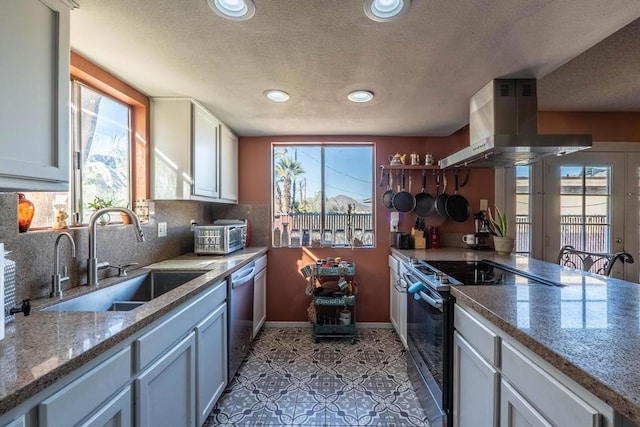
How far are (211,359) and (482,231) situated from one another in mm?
2775

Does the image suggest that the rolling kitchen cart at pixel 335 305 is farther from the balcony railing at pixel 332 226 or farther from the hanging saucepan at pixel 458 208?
the hanging saucepan at pixel 458 208

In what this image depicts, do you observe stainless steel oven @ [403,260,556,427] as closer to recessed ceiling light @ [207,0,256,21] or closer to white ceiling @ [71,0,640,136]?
white ceiling @ [71,0,640,136]

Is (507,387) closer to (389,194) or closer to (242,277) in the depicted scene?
(242,277)

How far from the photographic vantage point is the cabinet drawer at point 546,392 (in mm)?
737

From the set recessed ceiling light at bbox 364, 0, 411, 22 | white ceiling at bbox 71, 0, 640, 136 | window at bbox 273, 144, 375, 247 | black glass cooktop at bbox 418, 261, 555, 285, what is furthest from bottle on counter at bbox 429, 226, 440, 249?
recessed ceiling light at bbox 364, 0, 411, 22

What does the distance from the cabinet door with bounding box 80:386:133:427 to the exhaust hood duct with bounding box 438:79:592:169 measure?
2097mm

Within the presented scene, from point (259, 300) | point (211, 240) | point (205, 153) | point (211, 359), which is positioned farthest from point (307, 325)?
point (205, 153)

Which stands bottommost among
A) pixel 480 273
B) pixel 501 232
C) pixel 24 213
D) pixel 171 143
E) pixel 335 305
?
pixel 335 305

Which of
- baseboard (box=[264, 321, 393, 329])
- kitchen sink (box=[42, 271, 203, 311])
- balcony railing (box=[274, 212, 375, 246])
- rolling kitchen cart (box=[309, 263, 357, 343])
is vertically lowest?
baseboard (box=[264, 321, 393, 329])

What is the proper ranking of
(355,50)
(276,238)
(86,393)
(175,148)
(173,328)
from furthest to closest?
(276,238) → (175,148) → (355,50) → (173,328) → (86,393)

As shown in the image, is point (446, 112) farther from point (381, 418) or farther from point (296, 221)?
point (381, 418)

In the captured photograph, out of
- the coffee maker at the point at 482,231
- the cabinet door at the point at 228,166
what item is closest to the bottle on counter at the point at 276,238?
the cabinet door at the point at 228,166

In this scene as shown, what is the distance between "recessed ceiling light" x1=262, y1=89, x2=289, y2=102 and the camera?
79.4 inches

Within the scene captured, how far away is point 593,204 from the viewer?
2900 mm
